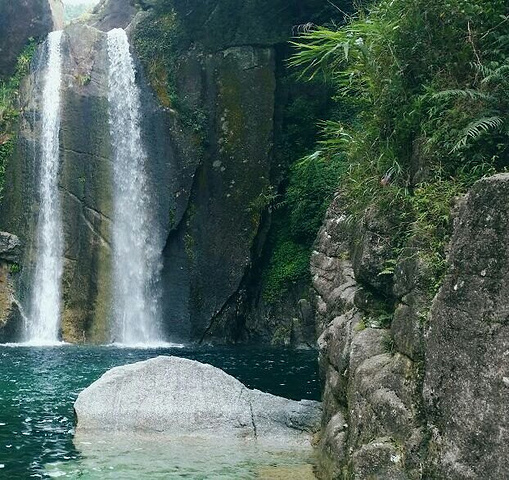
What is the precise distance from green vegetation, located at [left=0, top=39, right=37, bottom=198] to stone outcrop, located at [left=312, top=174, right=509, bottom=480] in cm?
1901

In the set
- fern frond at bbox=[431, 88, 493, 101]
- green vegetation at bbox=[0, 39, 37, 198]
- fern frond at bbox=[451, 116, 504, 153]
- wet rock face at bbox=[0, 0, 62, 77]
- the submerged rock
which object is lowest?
the submerged rock

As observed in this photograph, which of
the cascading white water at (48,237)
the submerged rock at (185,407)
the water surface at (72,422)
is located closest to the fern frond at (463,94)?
the water surface at (72,422)

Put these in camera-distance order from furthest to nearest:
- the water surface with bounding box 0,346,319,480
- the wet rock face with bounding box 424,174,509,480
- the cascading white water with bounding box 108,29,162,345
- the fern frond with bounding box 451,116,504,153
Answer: the cascading white water with bounding box 108,29,162,345, the water surface with bounding box 0,346,319,480, the fern frond with bounding box 451,116,504,153, the wet rock face with bounding box 424,174,509,480

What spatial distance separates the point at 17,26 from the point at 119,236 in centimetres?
1042

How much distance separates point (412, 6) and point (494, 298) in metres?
3.73

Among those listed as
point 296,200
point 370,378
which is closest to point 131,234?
point 296,200

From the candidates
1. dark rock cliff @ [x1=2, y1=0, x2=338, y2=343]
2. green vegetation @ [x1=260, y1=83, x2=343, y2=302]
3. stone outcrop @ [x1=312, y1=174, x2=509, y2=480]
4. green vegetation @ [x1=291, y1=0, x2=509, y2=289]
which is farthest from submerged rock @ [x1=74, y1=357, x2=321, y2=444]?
green vegetation @ [x1=260, y1=83, x2=343, y2=302]

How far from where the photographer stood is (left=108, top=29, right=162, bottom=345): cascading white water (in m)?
21.1

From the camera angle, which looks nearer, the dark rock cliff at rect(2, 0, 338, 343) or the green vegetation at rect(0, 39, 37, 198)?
the dark rock cliff at rect(2, 0, 338, 343)

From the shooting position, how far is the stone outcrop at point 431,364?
4102 millimetres

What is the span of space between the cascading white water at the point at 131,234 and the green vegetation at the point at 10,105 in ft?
12.0

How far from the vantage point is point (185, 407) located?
28.4ft

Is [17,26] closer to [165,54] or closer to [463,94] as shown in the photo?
[165,54]

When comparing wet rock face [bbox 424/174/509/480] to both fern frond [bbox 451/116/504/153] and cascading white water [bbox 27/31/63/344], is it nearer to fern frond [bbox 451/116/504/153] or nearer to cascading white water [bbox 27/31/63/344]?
fern frond [bbox 451/116/504/153]
